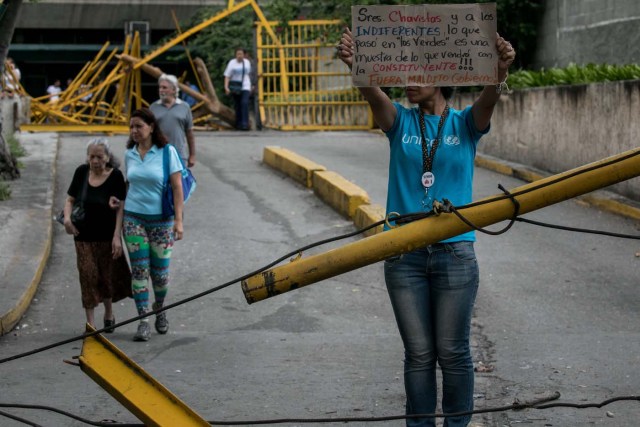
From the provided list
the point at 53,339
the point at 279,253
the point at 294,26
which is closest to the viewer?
the point at 53,339

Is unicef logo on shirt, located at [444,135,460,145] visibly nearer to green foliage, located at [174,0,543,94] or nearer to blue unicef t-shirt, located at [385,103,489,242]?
blue unicef t-shirt, located at [385,103,489,242]

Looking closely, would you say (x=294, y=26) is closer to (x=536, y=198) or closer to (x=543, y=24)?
(x=543, y=24)

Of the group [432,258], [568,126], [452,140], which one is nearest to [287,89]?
[568,126]

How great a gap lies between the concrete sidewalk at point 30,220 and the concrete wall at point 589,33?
2280 millimetres

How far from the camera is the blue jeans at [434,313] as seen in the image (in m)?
5.09

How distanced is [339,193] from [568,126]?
3.83m

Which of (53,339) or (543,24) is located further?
(543,24)

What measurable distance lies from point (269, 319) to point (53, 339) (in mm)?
1721

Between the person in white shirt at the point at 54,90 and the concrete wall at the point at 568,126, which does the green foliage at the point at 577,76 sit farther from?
the person in white shirt at the point at 54,90

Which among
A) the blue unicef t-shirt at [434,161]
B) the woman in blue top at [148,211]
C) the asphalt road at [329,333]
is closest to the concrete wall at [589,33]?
the asphalt road at [329,333]

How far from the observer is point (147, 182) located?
8.88 m

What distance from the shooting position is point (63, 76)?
43375 mm

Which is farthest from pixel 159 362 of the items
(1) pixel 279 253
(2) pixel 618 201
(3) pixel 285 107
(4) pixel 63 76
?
(4) pixel 63 76

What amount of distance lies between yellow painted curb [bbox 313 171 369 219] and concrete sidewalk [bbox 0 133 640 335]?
2902 mm
